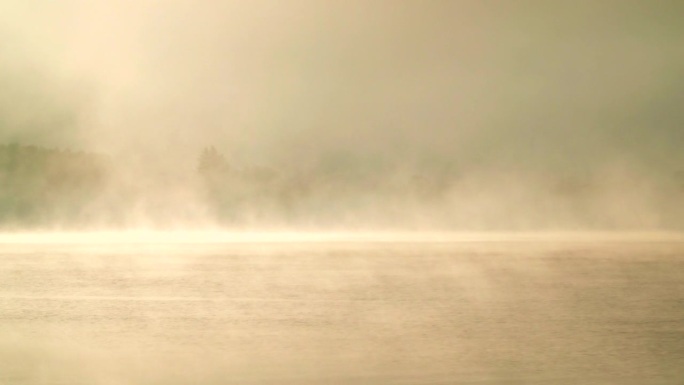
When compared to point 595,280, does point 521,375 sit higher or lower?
lower

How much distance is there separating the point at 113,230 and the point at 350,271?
5312mm

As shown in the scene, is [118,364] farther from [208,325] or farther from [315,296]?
[315,296]

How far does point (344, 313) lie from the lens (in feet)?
20.3

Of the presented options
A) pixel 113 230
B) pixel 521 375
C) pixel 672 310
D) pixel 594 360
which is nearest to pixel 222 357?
pixel 521 375

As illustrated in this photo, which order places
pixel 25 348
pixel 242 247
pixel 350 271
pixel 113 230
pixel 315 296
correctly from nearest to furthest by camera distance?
pixel 25 348 → pixel 315 296 → pixel 350 271 → pixel 242 247 → pixel 113 230

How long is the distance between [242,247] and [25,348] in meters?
4.41

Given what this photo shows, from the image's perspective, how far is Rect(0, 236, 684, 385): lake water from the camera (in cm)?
467

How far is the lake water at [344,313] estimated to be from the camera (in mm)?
4668

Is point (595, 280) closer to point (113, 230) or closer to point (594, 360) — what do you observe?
point (594, 360)

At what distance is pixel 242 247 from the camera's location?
31.3ft

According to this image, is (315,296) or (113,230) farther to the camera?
(113,230)

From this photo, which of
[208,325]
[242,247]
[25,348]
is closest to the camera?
[25,348]

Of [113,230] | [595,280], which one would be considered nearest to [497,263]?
[595,280]

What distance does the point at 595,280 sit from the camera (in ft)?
24.3
